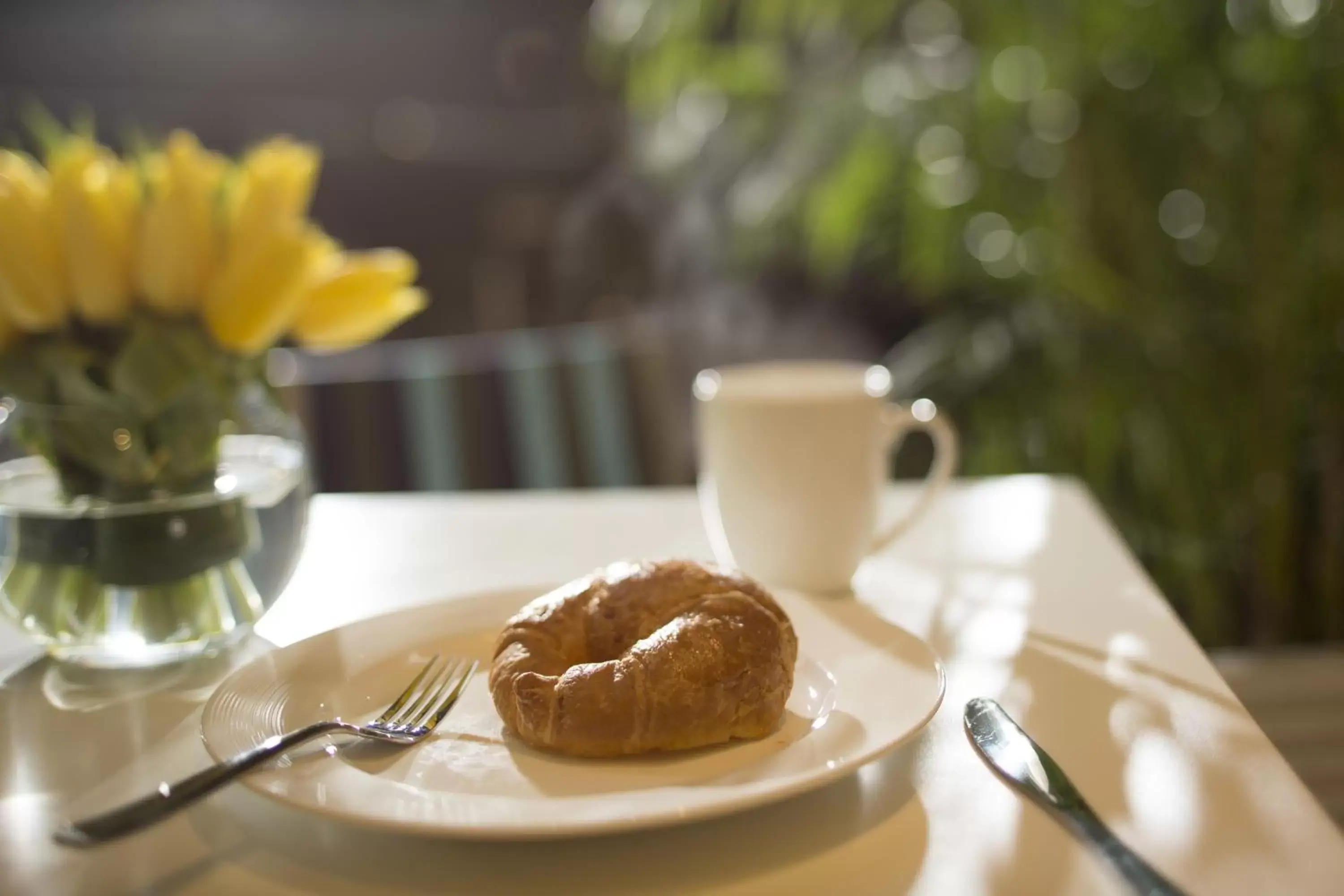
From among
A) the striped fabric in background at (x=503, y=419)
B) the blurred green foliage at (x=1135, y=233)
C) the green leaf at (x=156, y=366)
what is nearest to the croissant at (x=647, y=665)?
the green leaf at (x=156, y=366)

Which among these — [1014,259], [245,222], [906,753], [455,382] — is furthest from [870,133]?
[906,753]

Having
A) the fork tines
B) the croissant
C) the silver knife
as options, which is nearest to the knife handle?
the silver knife

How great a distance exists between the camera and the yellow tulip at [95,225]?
59cm

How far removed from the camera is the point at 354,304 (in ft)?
2.27

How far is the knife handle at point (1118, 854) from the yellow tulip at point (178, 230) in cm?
50

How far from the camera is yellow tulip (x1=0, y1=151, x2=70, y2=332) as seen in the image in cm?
58

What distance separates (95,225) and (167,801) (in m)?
0.33

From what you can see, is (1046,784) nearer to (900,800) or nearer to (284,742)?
(900,800)

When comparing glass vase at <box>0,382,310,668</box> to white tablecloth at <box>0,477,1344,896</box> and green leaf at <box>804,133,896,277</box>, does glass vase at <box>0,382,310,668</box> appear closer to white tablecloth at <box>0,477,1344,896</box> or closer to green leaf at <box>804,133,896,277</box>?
white tablecloth at <box>0,477,1344,896</box>

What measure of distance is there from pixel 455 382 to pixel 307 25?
1.56 m

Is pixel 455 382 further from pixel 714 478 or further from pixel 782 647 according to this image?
pixel 782 647

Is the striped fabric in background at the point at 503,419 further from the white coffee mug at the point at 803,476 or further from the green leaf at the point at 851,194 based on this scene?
the white coffee mug at the point at 803,476

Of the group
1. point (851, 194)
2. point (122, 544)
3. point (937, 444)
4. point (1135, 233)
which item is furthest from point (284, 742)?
point (1135, 233)

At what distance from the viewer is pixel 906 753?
0.51 m
